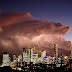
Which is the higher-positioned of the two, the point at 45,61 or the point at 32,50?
the point at 32,50

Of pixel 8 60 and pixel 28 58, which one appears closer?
pixel 8 60

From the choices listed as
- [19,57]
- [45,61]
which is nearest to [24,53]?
[19,57]

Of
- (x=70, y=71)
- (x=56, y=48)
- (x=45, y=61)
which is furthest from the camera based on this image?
(x=56, y=48)

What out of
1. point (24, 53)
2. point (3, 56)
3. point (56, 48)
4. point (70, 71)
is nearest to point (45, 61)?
point (56, 48)

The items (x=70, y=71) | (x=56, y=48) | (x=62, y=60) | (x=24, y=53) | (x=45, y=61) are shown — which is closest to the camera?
(x=70, y=71)

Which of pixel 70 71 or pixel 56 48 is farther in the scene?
pixel 56 48

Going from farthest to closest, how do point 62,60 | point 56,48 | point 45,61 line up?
point 56,48, point 45,61, point 62,60

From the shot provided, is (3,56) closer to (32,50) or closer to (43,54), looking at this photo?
(32,50)

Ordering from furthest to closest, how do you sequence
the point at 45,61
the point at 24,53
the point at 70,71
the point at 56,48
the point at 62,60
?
the point at 24,53, the point at 56,48, the point at 45,61, the point at 62,60, the point at 70,71

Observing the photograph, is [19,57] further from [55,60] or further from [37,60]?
[55,60]
